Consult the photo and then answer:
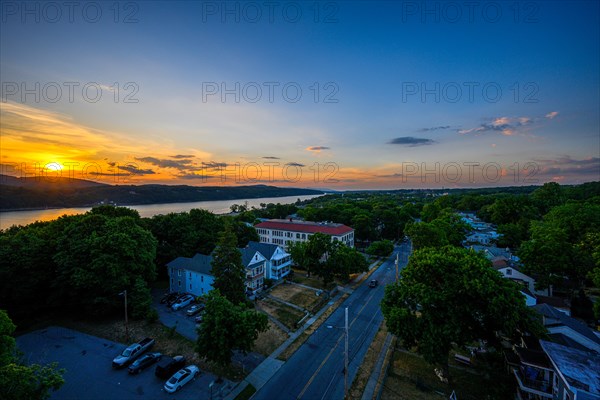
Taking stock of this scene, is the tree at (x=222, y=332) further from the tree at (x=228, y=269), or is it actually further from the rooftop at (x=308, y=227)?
the rooftop at (x=308, y=227)

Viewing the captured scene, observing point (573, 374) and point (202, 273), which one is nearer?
point (573, 374)

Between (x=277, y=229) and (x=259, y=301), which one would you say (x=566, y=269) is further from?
(x=277, y=229)

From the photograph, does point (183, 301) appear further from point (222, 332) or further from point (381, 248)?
point (381, 248)

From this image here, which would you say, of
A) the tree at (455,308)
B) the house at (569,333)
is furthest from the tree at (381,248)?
the tree at (455,308)

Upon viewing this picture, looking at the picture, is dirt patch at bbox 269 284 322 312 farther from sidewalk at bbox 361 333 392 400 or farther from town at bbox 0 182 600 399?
sidewalk at bbox 361 333 392 400

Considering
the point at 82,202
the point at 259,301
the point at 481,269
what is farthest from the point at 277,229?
the point at 82,202

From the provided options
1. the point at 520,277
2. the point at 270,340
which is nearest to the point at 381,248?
the point at 520,277

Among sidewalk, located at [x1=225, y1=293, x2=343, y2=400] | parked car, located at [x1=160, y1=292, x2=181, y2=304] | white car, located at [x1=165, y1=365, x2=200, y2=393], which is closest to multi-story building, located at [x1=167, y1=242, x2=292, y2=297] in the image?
parked car, located at [x1=160, y1=292, x2=181, y2=304]

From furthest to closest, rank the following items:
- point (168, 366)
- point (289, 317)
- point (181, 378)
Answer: point (289, 317)
point (168, 366)
point (181, 378)
